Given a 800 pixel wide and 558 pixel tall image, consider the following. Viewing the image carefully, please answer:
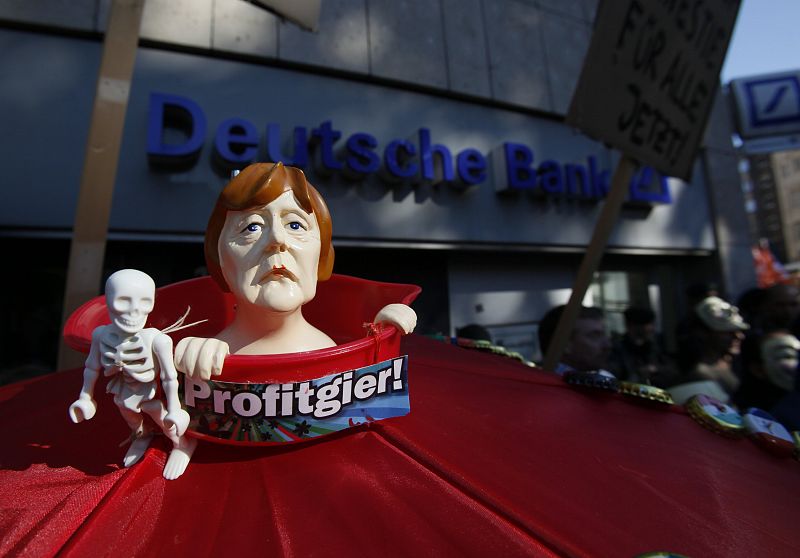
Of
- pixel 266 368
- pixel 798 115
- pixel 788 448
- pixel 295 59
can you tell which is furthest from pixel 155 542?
pixel 798 115

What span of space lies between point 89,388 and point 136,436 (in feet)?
0.49

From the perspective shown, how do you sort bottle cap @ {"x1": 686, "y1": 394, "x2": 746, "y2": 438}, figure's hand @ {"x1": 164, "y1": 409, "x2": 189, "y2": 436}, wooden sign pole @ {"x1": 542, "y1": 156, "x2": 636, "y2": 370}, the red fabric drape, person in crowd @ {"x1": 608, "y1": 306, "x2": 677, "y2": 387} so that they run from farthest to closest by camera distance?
person in crowd @ {"x1": 608, "y1": 306, "x2": 677, "y2": 387}, wooden sign pole @ {"x1": 542, "y1": 156, "x2": 636, "y2": 370}, bottle cap @ {"x1": 686, "y1": 394, "x2": 746, "y2": 438}, figure's hand @ {"x1": 164, "y1": 409, "x2": 189, "y2": 436}, the red fabric drape

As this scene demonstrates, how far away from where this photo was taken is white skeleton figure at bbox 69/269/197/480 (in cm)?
61

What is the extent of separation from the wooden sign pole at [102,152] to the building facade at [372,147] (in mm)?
1465

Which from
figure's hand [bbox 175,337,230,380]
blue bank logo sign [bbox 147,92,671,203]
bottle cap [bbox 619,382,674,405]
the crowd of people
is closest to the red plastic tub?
figure's hand [bbox 175,337,230,380]

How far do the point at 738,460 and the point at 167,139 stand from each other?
4142 millimetres

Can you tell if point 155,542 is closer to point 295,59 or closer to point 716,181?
point 295,59

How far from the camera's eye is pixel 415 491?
64cm

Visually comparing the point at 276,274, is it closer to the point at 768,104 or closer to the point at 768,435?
the point at 768,435

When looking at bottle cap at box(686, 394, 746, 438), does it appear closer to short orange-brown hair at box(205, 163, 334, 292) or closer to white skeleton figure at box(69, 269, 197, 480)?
short orange-brown hair at box(205, 163, 334, 292)

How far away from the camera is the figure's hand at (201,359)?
0.67 meters

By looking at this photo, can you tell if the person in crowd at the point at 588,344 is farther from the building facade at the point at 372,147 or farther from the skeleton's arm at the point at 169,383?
the building facade at the point at 372,147

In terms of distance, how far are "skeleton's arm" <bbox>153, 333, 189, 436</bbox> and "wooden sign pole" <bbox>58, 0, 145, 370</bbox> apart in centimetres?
83

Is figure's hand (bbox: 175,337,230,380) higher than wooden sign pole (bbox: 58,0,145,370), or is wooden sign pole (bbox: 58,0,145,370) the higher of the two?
wooden sign pole (bbox: 58,0,145,370)
